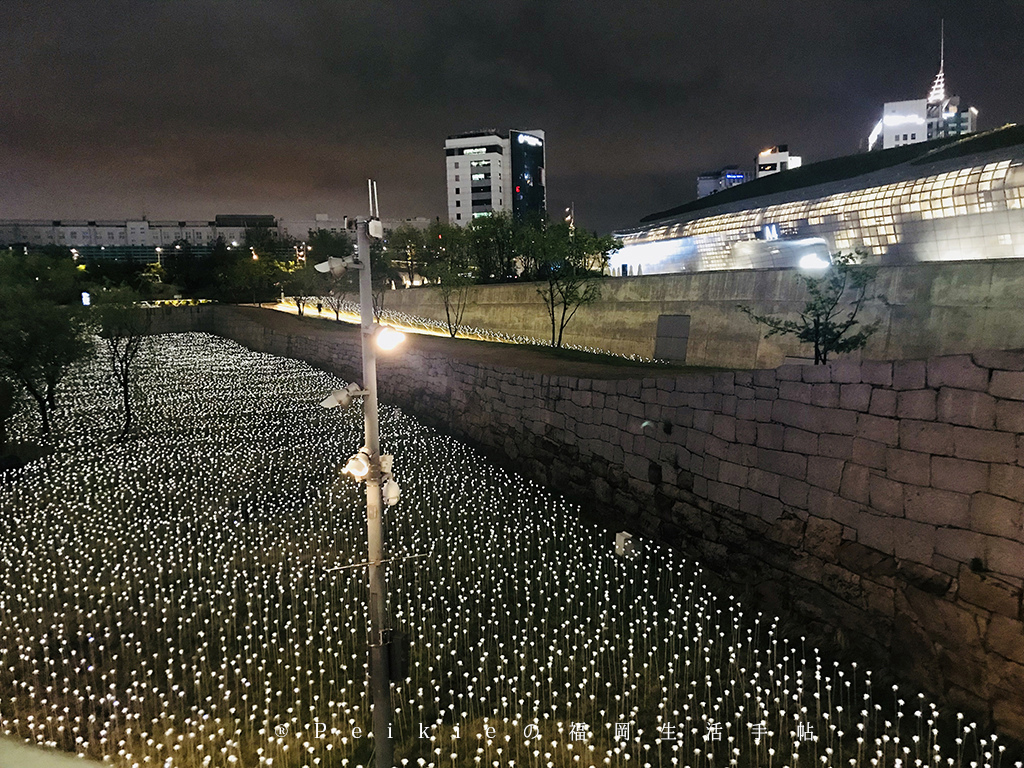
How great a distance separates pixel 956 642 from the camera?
5.71 metres

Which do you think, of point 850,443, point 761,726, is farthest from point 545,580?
point 850,443

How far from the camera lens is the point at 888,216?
93.6 feet

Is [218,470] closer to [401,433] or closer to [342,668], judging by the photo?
[401,433]

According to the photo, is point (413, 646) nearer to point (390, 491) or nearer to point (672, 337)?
point (390, 491)

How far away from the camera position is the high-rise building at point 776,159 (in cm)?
12544

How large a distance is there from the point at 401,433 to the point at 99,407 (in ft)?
38.1

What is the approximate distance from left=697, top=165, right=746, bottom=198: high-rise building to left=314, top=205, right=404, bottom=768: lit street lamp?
460 feet

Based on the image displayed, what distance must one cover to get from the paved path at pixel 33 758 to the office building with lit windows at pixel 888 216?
23.1m

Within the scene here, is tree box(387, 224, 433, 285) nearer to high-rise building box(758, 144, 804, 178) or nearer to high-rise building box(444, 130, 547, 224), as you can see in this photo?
high-rise building box(444, 130, 547, 224)

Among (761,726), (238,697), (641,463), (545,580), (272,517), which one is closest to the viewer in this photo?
(761,726)

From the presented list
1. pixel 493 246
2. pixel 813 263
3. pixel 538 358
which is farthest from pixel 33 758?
pixel 493 246

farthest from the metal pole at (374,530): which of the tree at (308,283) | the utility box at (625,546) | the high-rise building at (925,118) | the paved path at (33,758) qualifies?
the high-rise building at (925,118)

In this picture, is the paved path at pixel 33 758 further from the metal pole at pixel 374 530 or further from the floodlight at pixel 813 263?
the floodlight at pixel 813 263

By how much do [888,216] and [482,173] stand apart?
84454 millimetres
